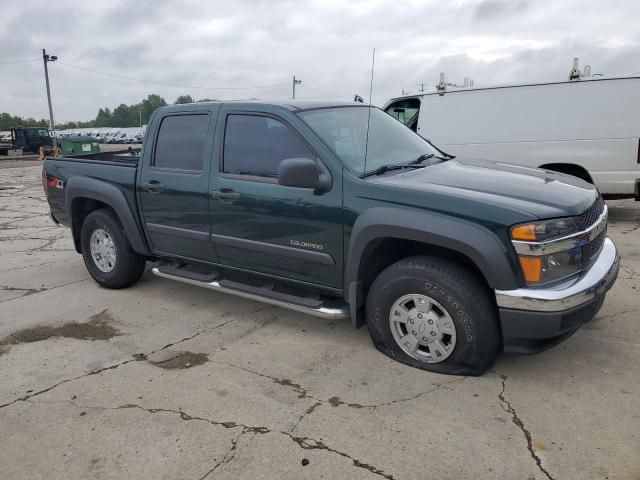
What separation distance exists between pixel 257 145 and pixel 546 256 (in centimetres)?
217

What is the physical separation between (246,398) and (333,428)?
24.0 inches

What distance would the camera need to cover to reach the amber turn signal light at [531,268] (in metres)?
2.87

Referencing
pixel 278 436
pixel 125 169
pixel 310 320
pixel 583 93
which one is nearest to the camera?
pixel 278 436

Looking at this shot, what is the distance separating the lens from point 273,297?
3852mm

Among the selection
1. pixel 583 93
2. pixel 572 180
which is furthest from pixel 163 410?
pixel 583 93

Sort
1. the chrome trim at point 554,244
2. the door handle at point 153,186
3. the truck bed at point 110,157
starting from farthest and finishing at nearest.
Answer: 1. the truck bed at point 110,157
2. the door handle at point 153,186
3. the chrome trim at point 554,244

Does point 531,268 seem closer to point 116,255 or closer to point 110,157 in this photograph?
point 116,255

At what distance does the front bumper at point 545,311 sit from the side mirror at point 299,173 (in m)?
1.33

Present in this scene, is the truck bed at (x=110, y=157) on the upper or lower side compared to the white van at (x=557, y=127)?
lower

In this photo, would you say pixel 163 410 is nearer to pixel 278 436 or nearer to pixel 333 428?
pixel 278 436

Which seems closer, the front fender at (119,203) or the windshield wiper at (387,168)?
the windshield wiper at (387,168)

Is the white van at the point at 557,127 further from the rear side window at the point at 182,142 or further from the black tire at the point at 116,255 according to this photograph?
the black tire at the point at 116,255

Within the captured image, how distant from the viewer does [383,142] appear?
4.03m

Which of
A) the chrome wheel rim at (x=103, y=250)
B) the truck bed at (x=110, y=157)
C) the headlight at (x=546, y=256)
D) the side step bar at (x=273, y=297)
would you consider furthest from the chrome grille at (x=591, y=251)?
the truck bed at (x=110, y=157)
